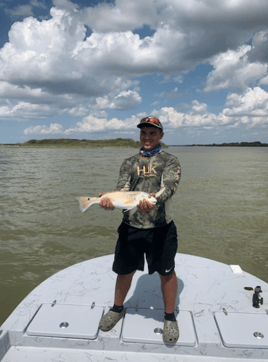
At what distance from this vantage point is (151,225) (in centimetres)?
305

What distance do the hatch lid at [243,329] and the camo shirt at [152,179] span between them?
1.45 m

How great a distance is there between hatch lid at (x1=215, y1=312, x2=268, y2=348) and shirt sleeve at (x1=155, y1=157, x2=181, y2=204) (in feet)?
5.74

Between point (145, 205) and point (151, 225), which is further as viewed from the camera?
point (151, 225)

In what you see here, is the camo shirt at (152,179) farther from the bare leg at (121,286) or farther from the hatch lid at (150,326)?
the hatch lid at (150,326)

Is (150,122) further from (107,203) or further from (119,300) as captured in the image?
(119,300)

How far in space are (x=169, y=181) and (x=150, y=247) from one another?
86 centimetres

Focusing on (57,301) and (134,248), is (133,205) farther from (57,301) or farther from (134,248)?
(57,301)

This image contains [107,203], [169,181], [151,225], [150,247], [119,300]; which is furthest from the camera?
[119,300]

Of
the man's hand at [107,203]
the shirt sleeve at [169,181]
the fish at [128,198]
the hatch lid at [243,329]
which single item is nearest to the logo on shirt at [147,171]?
the shirt sleeve at [169,181]

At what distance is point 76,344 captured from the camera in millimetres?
3006

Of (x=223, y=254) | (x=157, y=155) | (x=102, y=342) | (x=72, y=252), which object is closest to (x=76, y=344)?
(x=102, y=342)

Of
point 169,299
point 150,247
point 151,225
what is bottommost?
point 169,299

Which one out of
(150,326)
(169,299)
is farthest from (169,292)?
(150,326)

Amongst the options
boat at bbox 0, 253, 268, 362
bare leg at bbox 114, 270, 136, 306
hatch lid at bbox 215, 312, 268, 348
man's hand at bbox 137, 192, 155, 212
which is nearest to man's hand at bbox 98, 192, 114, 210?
man's hand at bbox 137, 192, 155, 212
